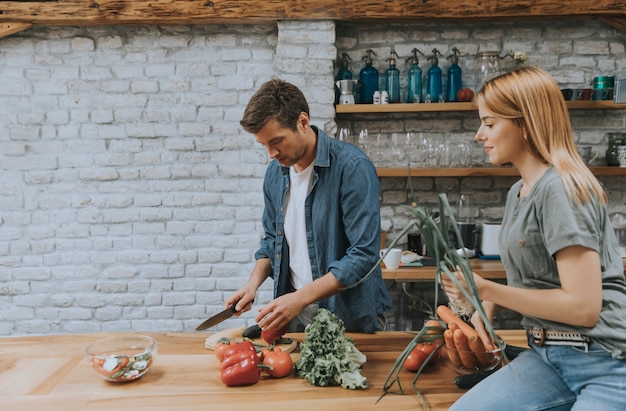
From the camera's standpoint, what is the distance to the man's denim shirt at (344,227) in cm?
188

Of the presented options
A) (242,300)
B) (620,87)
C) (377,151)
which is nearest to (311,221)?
(242,300)

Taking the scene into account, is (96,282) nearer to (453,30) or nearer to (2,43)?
(2,43)

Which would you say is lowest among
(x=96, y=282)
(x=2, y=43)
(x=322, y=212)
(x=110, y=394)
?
(x=96, y=282)

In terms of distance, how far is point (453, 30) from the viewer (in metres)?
3.60

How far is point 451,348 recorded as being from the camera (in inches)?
55.2

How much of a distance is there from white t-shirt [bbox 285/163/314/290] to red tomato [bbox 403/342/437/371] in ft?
2.45

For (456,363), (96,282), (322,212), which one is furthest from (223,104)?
(456,363)

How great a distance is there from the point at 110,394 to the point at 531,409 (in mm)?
1111

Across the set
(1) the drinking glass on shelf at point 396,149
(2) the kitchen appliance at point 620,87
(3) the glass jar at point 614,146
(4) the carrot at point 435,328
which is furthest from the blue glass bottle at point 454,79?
(4) the carrot at point 435,328

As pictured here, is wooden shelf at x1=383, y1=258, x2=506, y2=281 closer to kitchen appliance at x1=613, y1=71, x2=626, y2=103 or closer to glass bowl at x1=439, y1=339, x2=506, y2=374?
kitchen appliance at x1=613, y1=71, x2=626, y2=103

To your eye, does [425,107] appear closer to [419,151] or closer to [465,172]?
[419,151]

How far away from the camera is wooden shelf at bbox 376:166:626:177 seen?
11.1ft

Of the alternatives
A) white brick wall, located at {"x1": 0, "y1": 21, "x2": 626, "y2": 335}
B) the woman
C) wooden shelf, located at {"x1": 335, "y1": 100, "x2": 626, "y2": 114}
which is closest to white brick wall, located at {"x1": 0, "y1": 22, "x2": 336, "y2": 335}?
white brick wall, located at {"x1": 0, "y1": 21, "x2": 626, "y2": 335}

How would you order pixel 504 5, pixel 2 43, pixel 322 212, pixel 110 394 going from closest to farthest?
pixel 110 394, pixel 322 212, pixel 504 5, pixel 2 43
